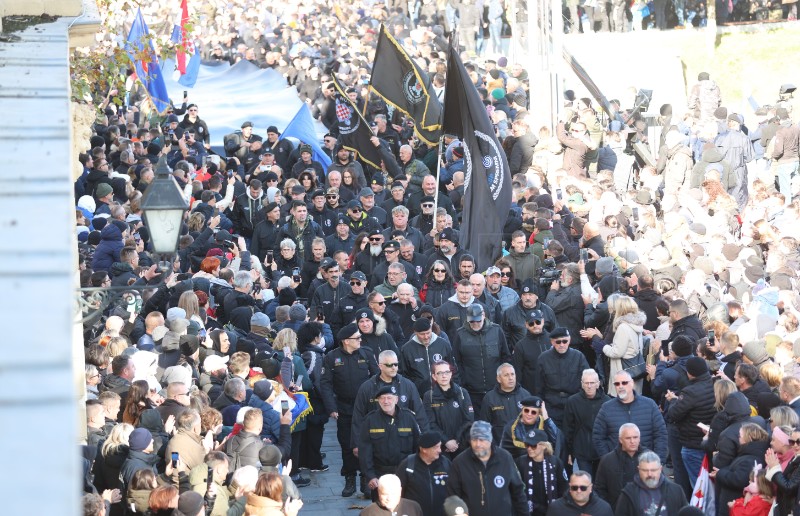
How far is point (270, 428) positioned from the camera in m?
11.9

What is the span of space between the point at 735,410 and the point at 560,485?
153cm

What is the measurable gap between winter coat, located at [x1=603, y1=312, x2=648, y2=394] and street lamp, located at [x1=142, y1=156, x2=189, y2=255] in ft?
18.9

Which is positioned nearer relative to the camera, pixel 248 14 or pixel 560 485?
pixel 560 485

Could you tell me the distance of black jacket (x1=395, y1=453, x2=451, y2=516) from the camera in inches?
439

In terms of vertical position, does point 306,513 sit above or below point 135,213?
below

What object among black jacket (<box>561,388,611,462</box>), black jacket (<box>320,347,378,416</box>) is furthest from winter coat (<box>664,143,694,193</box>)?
black jacket (<box>561,388,611,462</box>)

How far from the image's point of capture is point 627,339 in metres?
13.4

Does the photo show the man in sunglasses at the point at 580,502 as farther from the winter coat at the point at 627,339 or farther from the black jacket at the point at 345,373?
the black jacket at the point at 345,373

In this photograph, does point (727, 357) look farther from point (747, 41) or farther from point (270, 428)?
point (747, 41)

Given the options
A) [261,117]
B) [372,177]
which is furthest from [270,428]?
[261,117]

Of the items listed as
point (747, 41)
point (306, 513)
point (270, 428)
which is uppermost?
point (747, 41)

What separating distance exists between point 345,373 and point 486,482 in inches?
110

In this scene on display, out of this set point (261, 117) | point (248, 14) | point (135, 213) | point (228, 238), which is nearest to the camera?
point (228, 238)

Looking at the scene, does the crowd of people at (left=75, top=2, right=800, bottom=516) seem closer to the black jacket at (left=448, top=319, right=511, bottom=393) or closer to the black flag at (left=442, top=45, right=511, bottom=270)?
the black jacket at (left=448, top=319, right=511, bottom=393)
